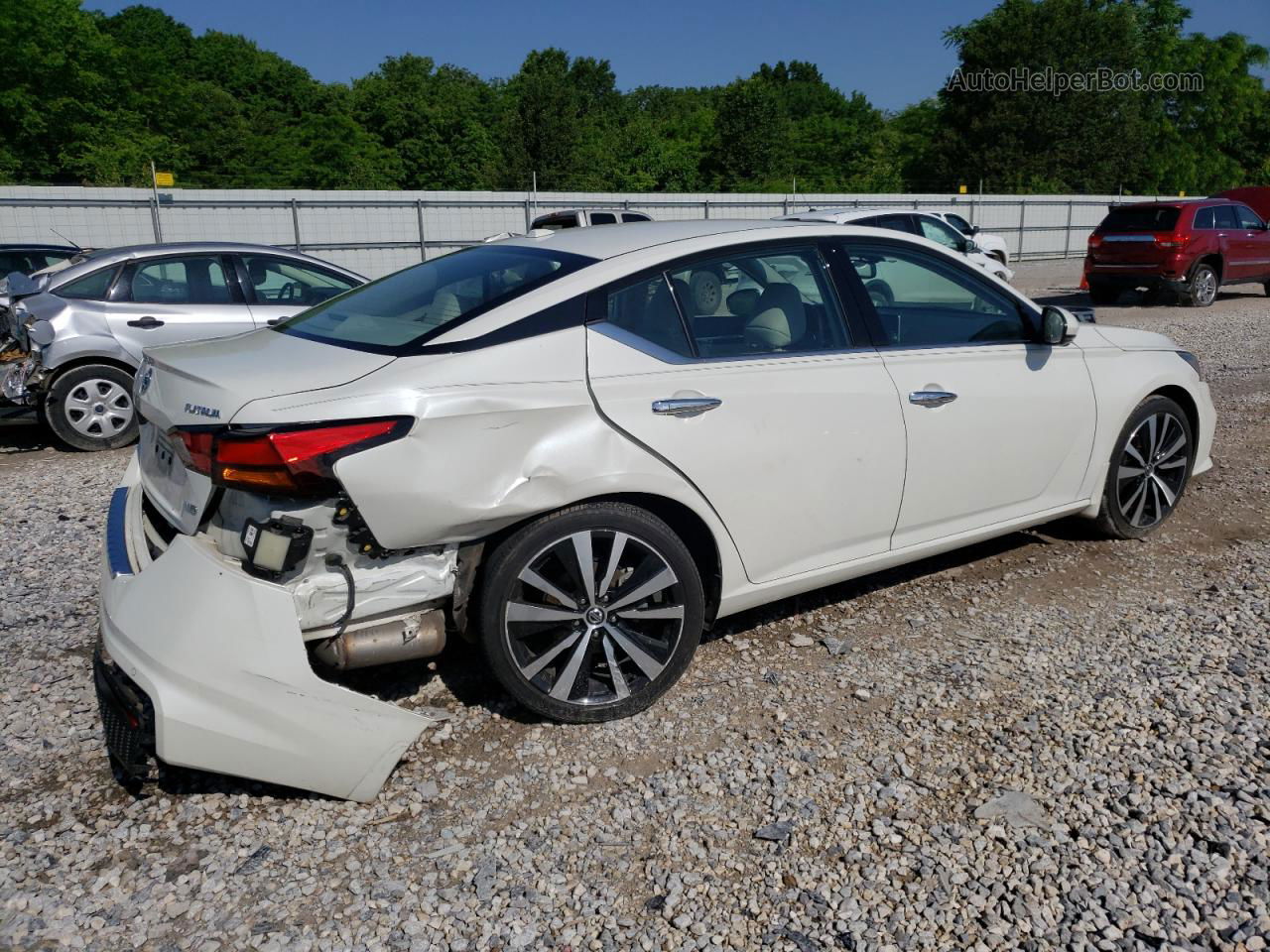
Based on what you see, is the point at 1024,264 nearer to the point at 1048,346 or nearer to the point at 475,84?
the point at 1048,346

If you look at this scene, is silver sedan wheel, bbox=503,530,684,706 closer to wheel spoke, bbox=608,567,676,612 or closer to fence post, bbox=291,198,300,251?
wheel spoke, bbox=608,567,676,612

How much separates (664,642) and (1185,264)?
51.7 feet

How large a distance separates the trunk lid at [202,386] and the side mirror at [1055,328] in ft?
9.08

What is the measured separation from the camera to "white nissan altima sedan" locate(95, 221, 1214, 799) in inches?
112

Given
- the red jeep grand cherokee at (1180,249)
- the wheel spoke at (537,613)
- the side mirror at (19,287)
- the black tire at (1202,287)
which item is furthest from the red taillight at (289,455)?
the black tire at (1202,287)

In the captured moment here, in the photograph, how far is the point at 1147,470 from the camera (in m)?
4.99

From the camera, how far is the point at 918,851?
9.09 feet

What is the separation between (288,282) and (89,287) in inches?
56.2

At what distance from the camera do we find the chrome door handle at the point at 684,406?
11.0ft

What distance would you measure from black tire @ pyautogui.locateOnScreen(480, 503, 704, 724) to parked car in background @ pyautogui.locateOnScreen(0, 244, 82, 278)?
9929mm

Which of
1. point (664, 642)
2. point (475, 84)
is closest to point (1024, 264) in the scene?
point (664, 642)

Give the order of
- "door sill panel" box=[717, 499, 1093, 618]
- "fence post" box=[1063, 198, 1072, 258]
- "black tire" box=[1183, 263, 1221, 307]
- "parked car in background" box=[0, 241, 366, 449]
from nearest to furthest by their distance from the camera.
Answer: "door sill panel" box=[717, 499, 1093, 618]
"parked car in background" box=[0, 241, 366, 449]
"black tire" box=[1183, 263, 1221, 307]
"fence post" box=[1063, 198, 1072, 258]

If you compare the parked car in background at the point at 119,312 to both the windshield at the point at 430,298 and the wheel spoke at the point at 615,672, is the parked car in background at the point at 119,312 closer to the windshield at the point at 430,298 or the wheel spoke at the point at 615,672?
the windshield at the point at 430,298

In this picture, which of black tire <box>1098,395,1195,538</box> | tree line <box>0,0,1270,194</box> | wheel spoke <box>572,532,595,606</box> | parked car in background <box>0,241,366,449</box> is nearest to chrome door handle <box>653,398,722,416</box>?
wheel spoke <box>572,532,595,606</box>
